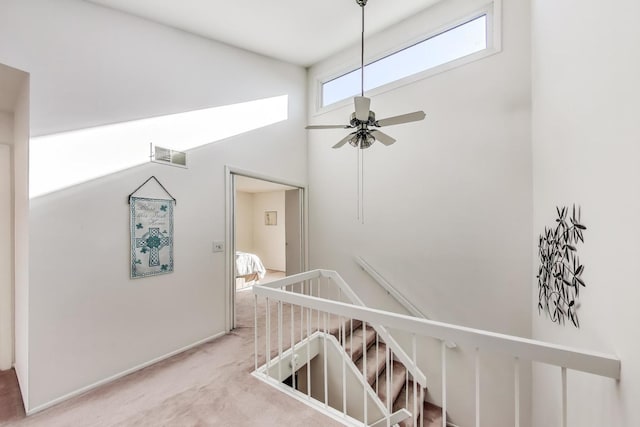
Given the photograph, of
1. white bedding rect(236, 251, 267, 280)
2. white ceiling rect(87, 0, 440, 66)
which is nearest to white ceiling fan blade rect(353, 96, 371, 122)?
white ceiling rect(87, 0, 440, 66)

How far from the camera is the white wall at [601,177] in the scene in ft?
3.24

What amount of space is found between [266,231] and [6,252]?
5.43 m

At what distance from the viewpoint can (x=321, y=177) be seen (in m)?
→ 4.32

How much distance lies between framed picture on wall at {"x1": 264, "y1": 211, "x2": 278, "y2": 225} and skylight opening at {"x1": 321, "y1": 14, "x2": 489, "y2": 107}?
4121 mm

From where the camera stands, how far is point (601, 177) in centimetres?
121

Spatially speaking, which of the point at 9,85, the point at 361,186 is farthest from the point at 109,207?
the point at 361,186

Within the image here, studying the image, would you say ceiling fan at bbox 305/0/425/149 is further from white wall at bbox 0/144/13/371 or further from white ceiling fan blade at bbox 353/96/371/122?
white wall at bbox 0/144/13/371

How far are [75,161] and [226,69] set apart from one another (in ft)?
6.32

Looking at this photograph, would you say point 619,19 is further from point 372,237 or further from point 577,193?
point 372,237

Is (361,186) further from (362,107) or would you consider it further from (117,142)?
(117,142)

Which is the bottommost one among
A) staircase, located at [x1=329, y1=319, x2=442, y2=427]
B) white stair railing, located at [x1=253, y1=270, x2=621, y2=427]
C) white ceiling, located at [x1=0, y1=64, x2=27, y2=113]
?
staircase, located at [x1=329, y1=319, x2=442, y2=427]

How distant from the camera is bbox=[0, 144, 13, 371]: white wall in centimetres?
261

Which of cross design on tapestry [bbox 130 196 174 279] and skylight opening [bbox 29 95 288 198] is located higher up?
skylight opening [bbox 29 95 288 198]

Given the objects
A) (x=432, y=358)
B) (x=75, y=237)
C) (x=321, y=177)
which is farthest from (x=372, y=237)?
(x=75, y=237)
